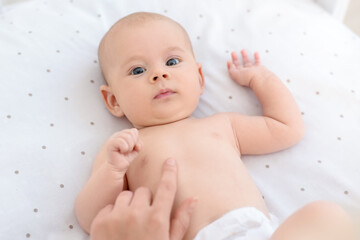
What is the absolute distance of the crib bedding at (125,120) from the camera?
1.06 meters

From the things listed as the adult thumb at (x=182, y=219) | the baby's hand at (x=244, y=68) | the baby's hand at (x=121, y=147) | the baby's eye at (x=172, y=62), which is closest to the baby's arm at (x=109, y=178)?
the baby's hand at (x=121, y=147)

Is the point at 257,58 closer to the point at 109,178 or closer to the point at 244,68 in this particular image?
the point at 244,68

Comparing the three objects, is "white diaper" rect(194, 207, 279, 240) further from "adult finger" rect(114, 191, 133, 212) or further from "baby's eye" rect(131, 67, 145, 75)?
"baby's eye" rect(131, 67, 145, 75)

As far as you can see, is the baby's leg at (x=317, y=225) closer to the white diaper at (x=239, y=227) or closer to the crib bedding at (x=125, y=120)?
the white diaper at (x=239, y=227)

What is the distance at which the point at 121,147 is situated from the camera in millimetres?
903

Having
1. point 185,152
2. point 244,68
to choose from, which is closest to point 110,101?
point 185,152

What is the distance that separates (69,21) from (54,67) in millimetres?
193

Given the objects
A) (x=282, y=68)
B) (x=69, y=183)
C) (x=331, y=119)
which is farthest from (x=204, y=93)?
(x=69, y=183)

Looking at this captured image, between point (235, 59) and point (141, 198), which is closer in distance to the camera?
point (141, 198)

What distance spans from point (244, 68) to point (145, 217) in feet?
1.85

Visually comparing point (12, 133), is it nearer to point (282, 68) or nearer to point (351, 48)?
point (282, 68)

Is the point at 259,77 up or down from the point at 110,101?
up

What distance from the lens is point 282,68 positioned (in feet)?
4.20

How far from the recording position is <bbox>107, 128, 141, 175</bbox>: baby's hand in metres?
0.91
